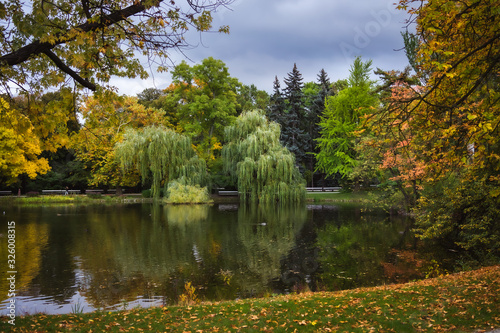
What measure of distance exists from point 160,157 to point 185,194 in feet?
12.0

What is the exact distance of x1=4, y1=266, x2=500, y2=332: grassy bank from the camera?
17.2 ft

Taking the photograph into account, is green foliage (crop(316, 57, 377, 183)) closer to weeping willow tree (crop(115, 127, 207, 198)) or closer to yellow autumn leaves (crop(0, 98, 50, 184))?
weeping willow tree (crop(115, 127, 207, 198))

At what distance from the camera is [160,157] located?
2928cm

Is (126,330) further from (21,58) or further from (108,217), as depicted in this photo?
(108,217)

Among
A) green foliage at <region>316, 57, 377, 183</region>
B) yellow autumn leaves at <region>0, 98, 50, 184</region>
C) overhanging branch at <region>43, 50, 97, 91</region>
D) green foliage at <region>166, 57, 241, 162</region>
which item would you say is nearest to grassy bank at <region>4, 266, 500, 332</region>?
overhanging branch at <region>43, 50, 97, 91</region>

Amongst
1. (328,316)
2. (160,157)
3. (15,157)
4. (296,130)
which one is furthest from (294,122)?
(328,316)

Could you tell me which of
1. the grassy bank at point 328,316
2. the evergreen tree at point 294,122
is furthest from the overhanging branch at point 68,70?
the evergreen tree at point 294,122

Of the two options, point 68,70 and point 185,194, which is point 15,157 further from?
point 68,70

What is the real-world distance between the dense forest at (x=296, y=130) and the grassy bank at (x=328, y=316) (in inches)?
75.0

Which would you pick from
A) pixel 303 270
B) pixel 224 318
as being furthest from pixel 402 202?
pixel 224 318

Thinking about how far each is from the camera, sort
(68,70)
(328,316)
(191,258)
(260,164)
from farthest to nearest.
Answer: (260,164) → (191,258) → (328,316) → (68,70)

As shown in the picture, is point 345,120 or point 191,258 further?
point 345,120

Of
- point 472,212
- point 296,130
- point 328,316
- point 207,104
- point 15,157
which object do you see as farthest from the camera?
point 296,130

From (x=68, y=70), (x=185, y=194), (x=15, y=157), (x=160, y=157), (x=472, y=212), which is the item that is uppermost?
(x=15, y=157)
